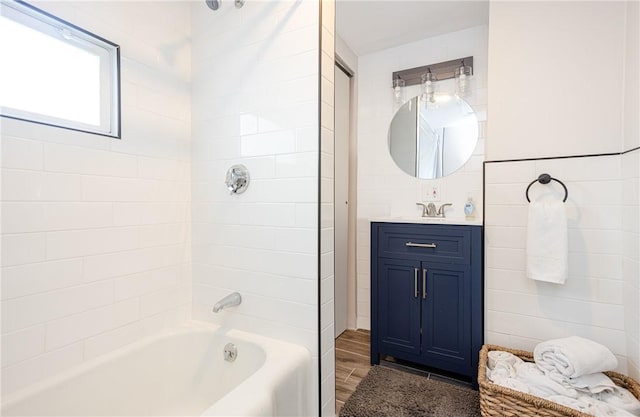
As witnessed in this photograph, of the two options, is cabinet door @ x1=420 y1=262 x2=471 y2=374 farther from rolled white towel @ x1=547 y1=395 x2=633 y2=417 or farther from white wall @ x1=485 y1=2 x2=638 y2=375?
rolled white towel @ x1=547 y1=395 x2=633 y2=417

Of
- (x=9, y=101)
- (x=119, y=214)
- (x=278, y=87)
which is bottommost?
(x=119, y=214)

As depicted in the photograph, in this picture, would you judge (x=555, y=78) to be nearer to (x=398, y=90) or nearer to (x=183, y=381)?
(x=398, y=90)

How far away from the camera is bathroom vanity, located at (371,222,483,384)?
5.97ft

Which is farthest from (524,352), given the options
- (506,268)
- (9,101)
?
(9,101)

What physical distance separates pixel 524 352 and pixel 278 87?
197cm

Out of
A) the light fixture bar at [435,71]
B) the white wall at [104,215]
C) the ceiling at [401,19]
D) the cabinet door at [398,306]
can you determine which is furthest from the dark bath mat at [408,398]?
the ceiling at [401,19]

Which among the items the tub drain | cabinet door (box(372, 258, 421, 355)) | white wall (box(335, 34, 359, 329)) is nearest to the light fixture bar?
white wall (box(335, 34, 359, 329))

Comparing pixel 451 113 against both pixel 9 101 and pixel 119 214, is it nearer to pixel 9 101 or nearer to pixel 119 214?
pixel 119 214

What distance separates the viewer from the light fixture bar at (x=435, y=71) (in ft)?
7.46

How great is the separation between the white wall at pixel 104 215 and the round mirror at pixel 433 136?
1.68 m

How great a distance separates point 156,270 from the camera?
1546 millimetres

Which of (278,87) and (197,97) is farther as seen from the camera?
(197,97)

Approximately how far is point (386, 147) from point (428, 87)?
1.87ft

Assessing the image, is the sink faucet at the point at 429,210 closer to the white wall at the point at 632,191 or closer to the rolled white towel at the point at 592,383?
the white wall at the point at 632,191
